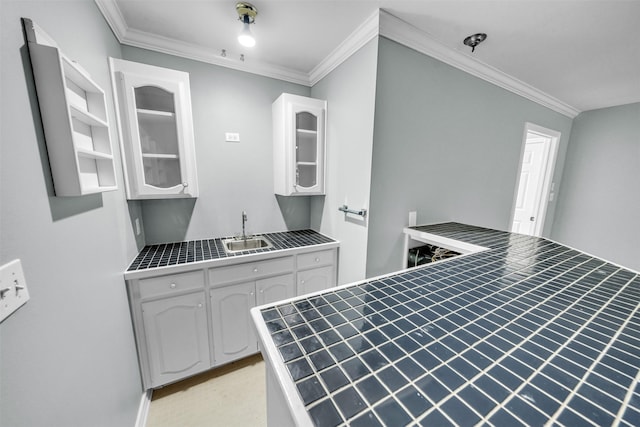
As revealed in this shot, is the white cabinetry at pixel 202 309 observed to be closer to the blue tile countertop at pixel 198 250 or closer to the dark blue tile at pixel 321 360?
the blue tile countertop at pixel 198 250

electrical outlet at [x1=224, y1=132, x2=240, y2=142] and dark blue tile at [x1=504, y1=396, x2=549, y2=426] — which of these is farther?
electrical outlet at [x1=224, y1=132, x2=240, y2=142]

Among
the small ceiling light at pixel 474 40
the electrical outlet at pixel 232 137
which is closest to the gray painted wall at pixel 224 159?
the electrical outlet at pixel 232 137

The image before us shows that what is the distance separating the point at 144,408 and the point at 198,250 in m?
1.04

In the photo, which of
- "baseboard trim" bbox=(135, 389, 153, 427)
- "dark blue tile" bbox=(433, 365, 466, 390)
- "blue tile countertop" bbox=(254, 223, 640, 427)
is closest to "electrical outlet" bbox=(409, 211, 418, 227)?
"blue tile countertop" bbox=(254, 223, 640, 427)

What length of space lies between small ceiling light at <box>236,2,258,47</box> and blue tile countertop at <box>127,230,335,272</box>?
1446mm

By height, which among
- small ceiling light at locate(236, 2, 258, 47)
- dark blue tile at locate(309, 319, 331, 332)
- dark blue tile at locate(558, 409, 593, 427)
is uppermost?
small ceiling light at locate(236, 2, 258, 47)

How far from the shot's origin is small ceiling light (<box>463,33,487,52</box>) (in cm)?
156

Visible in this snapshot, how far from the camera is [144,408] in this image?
1465 millimetres

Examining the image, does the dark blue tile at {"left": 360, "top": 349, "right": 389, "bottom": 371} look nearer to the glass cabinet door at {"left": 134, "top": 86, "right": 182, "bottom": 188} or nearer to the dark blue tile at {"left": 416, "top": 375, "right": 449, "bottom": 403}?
the dark blue tile at {"left": 416, "top": 375, "right": 449, "bottom": 403}

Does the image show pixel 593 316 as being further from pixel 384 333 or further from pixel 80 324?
pixel 80 324

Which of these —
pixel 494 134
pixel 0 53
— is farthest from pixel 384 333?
pixel 494 134

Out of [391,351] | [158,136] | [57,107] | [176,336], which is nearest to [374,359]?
[391,351]

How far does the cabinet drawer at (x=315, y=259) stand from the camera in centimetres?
191

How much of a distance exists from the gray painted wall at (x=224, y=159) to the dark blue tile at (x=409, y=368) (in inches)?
76.6
